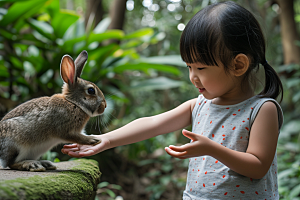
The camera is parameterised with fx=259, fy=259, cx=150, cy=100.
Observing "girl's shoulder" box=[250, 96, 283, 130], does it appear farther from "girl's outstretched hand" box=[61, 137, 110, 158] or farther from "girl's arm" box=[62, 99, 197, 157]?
"girl's outstretched hand" box=[61, 137, 110, 158]

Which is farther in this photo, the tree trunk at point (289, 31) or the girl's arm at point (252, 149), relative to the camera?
the tree trunk at point (289, 31)

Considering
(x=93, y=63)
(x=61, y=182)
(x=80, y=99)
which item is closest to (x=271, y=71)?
(x=80, y=99)

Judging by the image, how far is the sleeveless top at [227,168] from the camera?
124 cm

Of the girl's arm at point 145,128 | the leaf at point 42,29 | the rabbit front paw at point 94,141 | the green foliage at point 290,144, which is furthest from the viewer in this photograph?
the leaf at point 42,29

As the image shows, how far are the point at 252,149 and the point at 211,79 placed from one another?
38 cm

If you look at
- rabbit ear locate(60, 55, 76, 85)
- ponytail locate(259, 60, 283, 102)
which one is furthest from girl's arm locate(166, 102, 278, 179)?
rabbit ear locate(60, 55, 76, 85)

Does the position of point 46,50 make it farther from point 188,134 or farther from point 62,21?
point 188,134

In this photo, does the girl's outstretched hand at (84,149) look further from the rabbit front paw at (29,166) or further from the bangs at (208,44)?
the bangs at (208,44)

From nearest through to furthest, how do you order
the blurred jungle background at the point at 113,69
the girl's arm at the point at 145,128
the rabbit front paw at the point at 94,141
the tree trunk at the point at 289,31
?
1. the rabbit front paw at the point at 94,141
2. the girl's arm at the point at 145,128
3. the blurred jungle background at the point at 113,69
4. the tree trunk at the point at 289,31

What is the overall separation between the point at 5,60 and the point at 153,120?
235 cm

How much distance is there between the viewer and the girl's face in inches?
50.6

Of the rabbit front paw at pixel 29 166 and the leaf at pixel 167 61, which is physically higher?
the rabbit front paw at pixel 29 166

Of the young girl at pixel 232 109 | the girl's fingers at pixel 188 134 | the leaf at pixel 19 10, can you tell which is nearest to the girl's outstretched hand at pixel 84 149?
the young girl at pixel 232 109

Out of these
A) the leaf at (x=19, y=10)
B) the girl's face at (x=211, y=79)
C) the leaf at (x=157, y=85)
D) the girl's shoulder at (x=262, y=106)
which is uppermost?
the leaf at (x=19, y=10)
